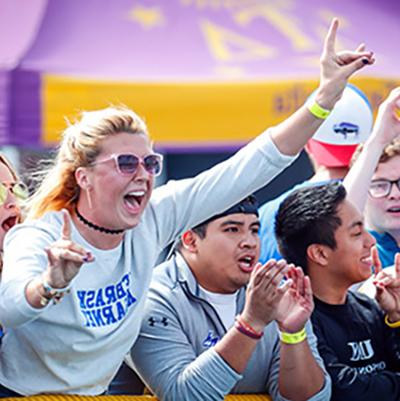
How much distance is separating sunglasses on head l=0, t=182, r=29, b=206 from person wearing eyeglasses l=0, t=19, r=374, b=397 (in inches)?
4.3

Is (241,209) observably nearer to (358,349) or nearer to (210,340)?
(210,340)

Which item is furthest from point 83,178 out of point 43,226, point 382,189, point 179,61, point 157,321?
point 179,61

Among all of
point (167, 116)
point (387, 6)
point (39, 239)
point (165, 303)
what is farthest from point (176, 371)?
point (387, 6)

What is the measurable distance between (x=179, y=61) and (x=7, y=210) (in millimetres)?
4904

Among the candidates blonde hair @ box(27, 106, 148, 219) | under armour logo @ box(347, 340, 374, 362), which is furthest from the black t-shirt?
blonde hair @ box(27, 106, 148, 219)

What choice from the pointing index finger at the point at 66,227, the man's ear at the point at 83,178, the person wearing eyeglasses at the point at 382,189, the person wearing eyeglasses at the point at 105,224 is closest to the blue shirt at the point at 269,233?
the person wearing eyeglasses at the point at 382,189

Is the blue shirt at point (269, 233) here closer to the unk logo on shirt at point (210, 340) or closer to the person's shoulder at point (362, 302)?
the person's shoulder at point (362, 302)

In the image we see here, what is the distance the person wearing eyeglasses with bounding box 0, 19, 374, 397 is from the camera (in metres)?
3.10

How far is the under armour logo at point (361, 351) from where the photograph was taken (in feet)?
11.9

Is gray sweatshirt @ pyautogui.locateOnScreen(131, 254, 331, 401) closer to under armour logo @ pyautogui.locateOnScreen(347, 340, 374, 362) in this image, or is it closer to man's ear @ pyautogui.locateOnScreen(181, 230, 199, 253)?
man's ear @ pyautogui.locateOnScreen(181, 230, 199, 253)

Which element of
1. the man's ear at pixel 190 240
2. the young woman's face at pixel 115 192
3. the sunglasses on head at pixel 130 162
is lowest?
the man's ear at pixel 190 240

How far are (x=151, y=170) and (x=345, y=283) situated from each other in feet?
2.97

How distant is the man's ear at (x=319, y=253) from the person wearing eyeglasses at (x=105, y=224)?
1.86ft

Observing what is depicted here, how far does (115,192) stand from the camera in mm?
3221
